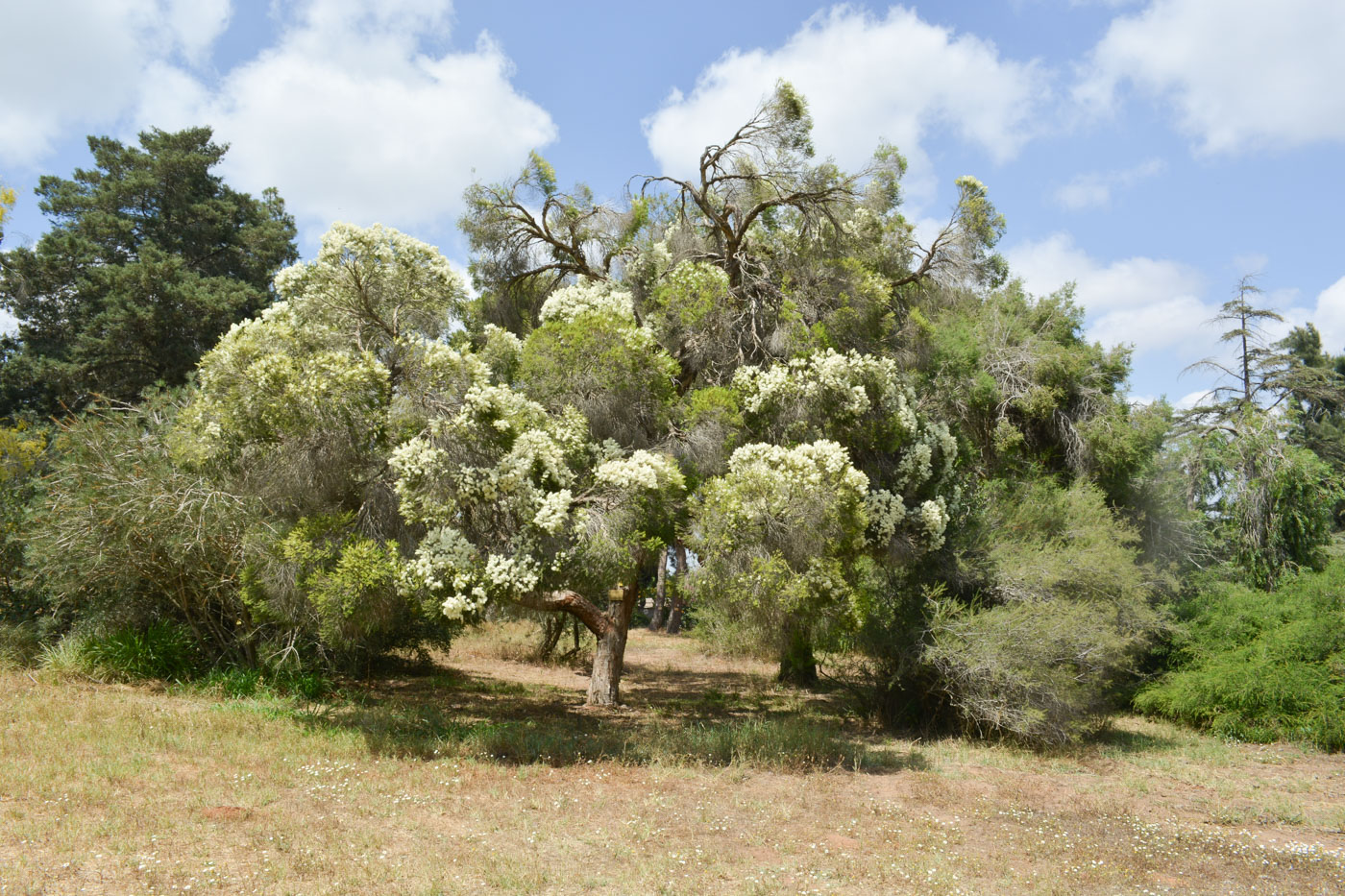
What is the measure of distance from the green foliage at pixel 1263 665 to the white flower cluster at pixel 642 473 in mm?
9620

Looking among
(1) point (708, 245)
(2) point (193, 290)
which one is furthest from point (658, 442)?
(2) point (193, 290)

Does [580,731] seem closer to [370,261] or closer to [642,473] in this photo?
[642,473]

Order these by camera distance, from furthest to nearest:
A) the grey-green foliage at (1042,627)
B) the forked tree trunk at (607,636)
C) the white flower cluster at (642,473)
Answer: the forked tree trunk at (607,636) < the grey-green foliage at (1042,627) < the white flower cluster at (642,473)

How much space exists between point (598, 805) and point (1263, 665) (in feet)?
37.3

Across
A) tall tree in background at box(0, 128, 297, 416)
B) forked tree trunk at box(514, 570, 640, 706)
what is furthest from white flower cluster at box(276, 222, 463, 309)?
tall tree in background at box(0, 128, 297, 416)

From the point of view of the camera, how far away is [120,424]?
13.5m

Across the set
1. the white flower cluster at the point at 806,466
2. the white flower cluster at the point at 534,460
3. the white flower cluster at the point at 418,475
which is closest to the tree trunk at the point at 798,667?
the white flower cluster at the point at 806,466

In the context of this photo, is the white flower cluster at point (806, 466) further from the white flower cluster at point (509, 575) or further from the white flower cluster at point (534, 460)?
the white flower cluster at point (509, 575)

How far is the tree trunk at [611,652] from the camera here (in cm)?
1309

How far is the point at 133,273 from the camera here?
2228cm

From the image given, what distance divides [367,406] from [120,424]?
667 centimetres

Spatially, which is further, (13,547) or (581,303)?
(13,547)

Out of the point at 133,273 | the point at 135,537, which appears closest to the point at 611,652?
the point at 135,537

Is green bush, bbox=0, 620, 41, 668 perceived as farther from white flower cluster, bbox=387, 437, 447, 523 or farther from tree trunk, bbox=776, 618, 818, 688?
tree trunk, bbox=776, 618, 818, 688
